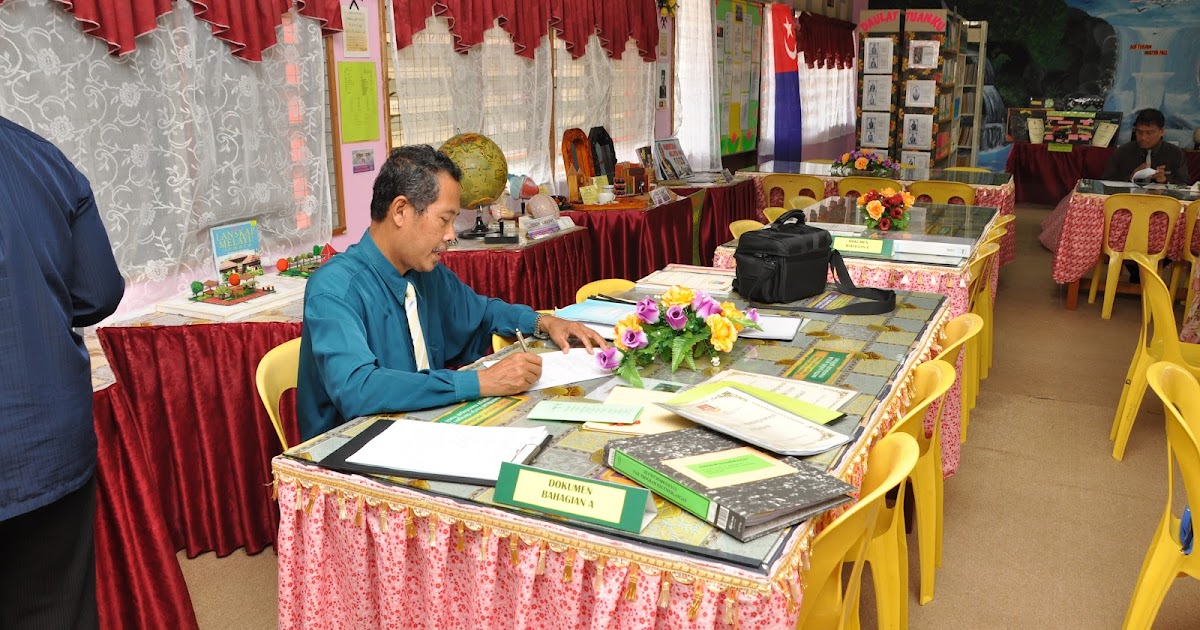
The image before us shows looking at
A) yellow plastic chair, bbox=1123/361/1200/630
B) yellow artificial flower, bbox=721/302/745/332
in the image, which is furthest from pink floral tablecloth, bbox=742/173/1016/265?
yellow artificial flower, bbox=721/302/745/332

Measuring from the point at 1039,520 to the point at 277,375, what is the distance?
8.42 ft

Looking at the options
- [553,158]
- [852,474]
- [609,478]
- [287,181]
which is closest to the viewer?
[609,478]

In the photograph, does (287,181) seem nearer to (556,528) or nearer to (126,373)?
(126,373)

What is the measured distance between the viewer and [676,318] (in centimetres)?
205

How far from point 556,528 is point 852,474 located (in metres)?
0.57

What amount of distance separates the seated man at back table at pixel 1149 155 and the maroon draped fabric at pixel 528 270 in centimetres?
453

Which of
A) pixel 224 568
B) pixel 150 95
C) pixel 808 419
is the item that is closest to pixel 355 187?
pixel 150 95

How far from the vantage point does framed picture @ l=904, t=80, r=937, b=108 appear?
27.8ft

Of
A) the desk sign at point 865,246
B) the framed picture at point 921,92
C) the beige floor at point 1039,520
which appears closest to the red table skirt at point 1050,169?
A: the framed picture at point 921,92

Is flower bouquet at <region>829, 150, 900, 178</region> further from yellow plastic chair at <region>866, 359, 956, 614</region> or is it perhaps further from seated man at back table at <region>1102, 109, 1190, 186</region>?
yellow plastic chair at <region>866, 359, 956, 614</region>

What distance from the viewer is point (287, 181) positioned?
140 inches

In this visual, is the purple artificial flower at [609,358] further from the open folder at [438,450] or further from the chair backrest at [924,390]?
the chair backrest at [924,390]

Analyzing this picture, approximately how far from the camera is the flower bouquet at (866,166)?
19.8 ft

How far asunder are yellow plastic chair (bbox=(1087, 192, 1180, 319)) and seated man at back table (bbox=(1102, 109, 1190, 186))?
1.05m
